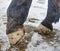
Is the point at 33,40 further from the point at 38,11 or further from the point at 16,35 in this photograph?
the point at 38,11

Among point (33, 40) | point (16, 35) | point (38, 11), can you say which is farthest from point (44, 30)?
point (38, 11)

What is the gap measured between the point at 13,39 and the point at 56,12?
623 millimetres

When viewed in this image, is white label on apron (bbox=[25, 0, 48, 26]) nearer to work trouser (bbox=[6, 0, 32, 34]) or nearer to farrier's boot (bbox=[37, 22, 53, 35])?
farrier's boot (bbox=[37, 22, 53, 35])

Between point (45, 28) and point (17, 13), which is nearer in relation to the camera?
point (17, 13)

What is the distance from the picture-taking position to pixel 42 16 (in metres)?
3.25

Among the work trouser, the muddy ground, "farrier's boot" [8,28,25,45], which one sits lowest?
the muddy ground

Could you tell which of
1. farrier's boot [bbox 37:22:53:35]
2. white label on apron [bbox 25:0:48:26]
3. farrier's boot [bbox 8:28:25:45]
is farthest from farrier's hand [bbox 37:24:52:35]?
farrier's boot [bbox 8:28:25:45]

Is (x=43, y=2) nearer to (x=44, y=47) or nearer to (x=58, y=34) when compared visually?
(x=58, y=34)

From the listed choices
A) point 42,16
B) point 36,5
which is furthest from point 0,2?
point 42,16

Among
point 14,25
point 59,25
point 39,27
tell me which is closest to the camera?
point 14,25

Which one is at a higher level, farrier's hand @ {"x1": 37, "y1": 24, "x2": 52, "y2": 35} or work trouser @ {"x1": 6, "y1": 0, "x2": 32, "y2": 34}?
work trouser @ {"x1": 6, "y1": 0, "x2": 32, "y2": 34}

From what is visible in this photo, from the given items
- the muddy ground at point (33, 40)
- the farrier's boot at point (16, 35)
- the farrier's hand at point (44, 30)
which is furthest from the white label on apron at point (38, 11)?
the farrier's boot at point (16, 35)

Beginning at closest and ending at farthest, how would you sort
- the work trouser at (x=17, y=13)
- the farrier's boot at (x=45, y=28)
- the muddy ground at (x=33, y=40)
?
the work trouser at (x=17, y=13), the muddy ground at (x=33, y=40), the farrier's boot at (x=45, y=28)

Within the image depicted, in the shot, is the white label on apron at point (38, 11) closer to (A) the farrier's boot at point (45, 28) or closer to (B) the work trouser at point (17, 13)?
(A) the farrier's boot at point (45, 28)
